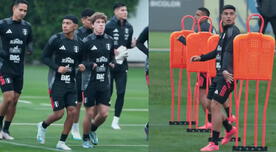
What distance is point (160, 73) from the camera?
3172 centimetres

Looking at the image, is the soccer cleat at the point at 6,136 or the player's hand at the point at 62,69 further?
the soccer cleat at the point at 6,136

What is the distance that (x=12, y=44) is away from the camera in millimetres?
15266

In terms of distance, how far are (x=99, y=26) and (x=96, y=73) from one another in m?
0.72

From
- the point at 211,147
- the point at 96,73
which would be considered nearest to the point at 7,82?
the point at 96,73

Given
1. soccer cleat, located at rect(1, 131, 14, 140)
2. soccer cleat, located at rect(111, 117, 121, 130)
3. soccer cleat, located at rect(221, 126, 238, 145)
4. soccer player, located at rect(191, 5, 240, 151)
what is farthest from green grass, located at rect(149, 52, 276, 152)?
soccer cleat, located at rect(1, 131, 14, 140)

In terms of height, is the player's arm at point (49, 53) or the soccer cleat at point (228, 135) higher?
the player's arm at point (49, 53)

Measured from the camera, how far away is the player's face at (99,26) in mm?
14414

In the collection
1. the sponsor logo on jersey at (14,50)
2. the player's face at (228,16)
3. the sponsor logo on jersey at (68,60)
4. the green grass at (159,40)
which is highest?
the player's face at (228,16)

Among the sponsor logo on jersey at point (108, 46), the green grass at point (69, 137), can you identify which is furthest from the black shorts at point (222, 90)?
the sponsor logo on jersey at point (108, 46)

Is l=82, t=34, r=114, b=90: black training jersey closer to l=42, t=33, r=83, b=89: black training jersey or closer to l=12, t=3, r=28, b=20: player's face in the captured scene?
l=42, t=33, r=83, b=89: black training jersey

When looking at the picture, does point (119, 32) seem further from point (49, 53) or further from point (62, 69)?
point (62, 69)

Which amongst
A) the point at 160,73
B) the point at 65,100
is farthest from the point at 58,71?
the point at 160,73

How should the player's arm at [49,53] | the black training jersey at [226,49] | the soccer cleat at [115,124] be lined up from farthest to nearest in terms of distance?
the soccer cleat at [115,124]
the player's arm at [49,53]
the black training jersey at [226,49]

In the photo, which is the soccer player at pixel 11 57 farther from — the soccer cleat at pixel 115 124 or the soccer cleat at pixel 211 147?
the soccer cleat at pixel 211 147
